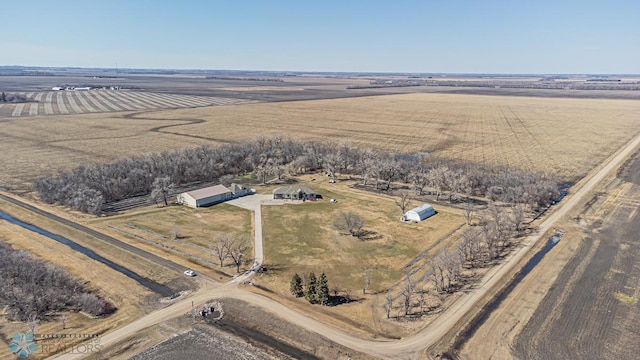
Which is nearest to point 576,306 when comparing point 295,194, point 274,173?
point 295,194

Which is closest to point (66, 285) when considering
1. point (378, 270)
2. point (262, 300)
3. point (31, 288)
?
point (31, 288)

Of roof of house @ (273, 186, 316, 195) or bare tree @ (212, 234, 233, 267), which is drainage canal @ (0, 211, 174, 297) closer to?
bare tree @ (212, 234, 233, 267)

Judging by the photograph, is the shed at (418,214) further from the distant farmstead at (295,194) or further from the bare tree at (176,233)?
the bare tree at (176,233)

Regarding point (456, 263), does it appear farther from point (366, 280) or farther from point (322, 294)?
point (322, 294)

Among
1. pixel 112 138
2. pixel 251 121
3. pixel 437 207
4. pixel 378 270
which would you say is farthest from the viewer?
pixel 251 121

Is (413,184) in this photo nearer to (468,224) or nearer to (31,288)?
(468,224)
